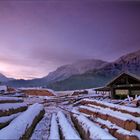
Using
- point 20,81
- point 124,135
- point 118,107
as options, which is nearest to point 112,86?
point 118,107

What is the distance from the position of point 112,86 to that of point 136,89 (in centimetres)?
211

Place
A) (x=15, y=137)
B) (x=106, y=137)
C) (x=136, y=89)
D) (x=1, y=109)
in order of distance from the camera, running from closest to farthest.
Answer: (x=106, y=137)
(x=15, y=137)
(x=1, y=109)
(x=136, y=89)

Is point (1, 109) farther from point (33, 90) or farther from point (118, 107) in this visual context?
point (33, 90)

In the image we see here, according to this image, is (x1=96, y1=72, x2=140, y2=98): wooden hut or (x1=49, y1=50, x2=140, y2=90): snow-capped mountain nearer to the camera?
(x1=96, y1=72, x2=140, y2=98): wooden hut

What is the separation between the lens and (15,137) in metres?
6.97

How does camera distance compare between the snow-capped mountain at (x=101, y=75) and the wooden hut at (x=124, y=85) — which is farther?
the snow-capped mountain at (x=101, y=75)

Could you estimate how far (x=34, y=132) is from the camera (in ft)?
33.3

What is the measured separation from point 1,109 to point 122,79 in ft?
46.0

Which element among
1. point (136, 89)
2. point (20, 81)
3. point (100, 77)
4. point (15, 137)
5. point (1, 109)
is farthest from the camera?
point (20, 81)

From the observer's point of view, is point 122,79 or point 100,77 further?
point 100,77

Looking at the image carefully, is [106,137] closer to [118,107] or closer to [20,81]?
[118,107]

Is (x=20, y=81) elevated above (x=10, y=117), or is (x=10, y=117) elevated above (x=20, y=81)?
(x=20, y=81)

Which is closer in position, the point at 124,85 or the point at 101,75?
the point at 124,85

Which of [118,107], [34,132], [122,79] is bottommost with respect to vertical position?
[34,132]
